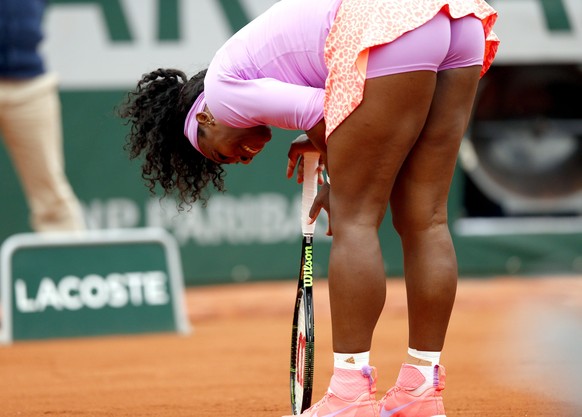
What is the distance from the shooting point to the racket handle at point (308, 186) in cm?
332

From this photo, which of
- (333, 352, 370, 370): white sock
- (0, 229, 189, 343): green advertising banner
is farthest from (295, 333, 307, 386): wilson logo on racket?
(0, 229, 189, 343): green advertising banner

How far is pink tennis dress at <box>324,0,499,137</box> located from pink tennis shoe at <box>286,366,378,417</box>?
0.67 meters

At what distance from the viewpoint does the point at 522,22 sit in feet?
25.5

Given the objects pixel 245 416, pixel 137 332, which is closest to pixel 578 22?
pixel 137 332

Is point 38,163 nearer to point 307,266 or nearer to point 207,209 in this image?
point 207,209

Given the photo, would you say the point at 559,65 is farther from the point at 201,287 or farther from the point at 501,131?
the point at 201,287

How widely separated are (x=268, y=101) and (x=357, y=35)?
0.30 metres

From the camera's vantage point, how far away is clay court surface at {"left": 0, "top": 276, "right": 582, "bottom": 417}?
3.92 meters

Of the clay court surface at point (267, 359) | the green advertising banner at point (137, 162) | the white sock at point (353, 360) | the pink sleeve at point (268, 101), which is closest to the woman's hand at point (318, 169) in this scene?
the pink sleeve at point (268, 101)

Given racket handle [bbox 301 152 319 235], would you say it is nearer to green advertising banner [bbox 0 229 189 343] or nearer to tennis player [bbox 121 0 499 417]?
tennis player [bbox 121 0 499 417]

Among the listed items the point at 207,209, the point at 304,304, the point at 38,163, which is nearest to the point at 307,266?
the point at 304,304

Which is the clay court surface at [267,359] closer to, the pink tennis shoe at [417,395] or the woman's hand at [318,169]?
the pink tennis shoe at [417,395]

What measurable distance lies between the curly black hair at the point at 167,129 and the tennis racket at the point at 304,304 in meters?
0.32

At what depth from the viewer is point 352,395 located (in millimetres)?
2932
